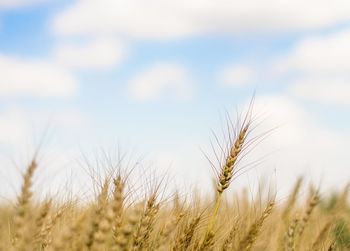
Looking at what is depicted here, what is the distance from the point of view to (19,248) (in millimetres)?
2611

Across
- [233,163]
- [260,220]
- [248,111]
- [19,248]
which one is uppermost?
[248,111]

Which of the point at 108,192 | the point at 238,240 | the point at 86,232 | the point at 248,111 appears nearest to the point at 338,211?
the point at 248,111

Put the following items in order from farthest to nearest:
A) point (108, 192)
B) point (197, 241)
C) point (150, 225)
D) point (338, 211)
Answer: point (338, 211) → point (197, 241) → point (150, 225) → point (108, 192)

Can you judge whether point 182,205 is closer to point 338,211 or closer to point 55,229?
point 55,229

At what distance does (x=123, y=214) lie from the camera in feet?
11.8

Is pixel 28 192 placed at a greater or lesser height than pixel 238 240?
greater

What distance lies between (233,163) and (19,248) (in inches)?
60.6

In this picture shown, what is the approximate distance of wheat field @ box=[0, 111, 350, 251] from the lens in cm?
281

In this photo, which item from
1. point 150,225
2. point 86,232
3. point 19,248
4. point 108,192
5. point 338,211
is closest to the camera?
point 19,248

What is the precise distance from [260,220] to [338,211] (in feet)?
4.60

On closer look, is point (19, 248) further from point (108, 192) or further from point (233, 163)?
point (233, 163)

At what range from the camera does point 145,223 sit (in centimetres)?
348

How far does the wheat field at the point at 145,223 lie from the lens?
2.81 meters

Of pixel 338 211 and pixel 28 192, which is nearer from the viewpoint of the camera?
pixel 28 192
